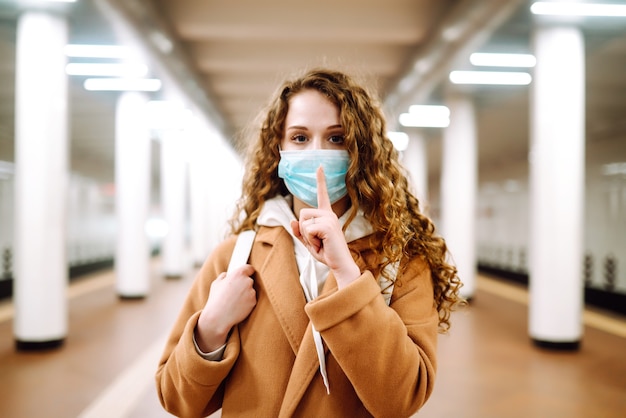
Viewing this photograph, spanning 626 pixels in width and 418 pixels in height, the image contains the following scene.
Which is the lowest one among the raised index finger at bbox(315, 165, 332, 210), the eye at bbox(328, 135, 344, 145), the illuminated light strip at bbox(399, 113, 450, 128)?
the raised index finger at bbox(315, 165, 332, 210)

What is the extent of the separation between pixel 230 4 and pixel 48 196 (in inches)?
172

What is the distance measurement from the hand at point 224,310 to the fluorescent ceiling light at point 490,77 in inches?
368

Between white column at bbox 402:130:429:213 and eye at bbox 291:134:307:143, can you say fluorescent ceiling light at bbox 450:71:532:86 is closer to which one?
white column at bbox 402:130:429:213

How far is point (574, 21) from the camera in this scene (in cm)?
712

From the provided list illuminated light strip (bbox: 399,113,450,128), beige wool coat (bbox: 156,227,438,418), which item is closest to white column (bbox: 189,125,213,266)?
illuminated light strip (bbox: 399,113,450,128)

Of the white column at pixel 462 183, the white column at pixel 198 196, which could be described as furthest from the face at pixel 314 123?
the white column at pixel 198 196

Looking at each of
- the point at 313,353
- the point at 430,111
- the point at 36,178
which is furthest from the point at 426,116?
the point at 313,353

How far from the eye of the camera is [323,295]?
1386 millimetres

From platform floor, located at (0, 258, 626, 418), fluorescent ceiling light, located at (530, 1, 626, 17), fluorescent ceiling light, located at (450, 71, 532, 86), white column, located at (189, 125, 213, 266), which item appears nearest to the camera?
platform floor, located at (0, 258, 626, 418)

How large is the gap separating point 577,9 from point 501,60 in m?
2.25

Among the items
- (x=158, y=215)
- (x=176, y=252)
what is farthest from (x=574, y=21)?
(x=158, y=215)

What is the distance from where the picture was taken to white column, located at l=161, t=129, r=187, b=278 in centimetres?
1620

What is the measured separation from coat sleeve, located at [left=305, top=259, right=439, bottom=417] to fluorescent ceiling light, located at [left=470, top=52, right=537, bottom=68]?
27.0 ft

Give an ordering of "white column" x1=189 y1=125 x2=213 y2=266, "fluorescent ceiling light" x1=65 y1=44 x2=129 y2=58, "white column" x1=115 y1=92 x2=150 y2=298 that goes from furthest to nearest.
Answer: "white column" x1=189 y1=125 x2=213 y2=266, "white column" x1=115 y1=92 x2=150 y2=298, "fluorescent ceiling light" x1=65 y1=44 x2=129 y2=58
